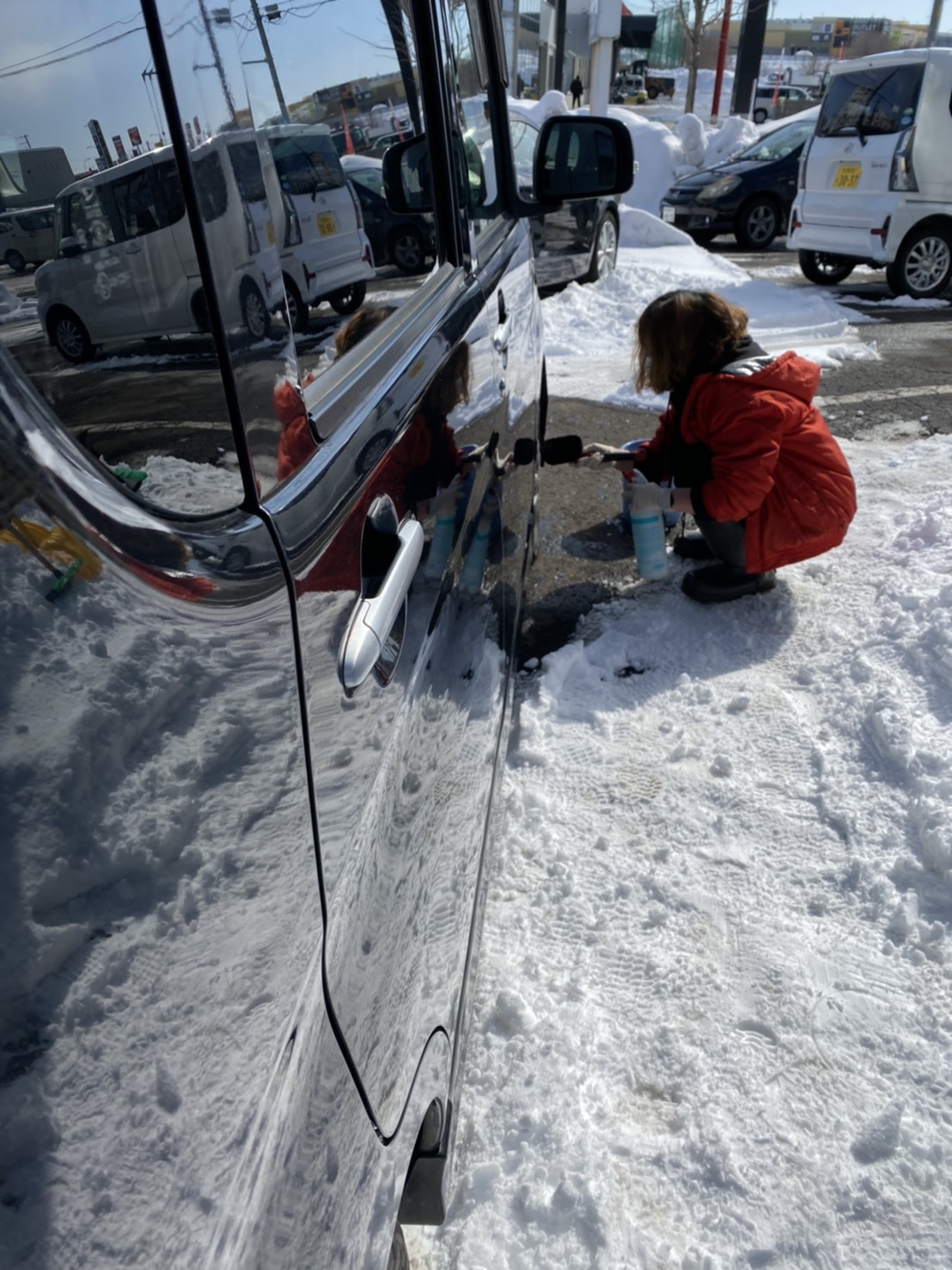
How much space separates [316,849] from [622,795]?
188cm

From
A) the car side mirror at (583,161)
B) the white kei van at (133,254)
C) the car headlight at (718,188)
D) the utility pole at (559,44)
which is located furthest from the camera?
the utility pole at (559,44)

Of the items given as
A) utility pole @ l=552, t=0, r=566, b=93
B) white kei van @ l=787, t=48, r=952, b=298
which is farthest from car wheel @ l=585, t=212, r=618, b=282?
utility pole @ l=552, t=0, r=566, b=93

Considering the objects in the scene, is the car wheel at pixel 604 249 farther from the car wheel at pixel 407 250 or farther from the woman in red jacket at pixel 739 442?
the car wheel at pixel 407 250

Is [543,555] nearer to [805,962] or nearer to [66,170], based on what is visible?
[805,962]

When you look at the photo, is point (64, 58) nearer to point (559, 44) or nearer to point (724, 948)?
point (724, 948)

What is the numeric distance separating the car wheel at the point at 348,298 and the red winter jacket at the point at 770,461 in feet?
6.78

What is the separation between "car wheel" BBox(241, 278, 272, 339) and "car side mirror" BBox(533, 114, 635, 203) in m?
2.08

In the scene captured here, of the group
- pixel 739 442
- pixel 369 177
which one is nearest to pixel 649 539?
pixel 739 442

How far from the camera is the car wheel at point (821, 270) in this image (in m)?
9.27

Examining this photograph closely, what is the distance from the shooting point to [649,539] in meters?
3.38

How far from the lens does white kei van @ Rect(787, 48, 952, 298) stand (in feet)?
26.1

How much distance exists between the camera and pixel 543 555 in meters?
4.01

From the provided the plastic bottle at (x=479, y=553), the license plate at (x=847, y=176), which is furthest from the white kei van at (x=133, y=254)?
the license plate at (x=847, y=176)

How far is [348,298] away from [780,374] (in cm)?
232
